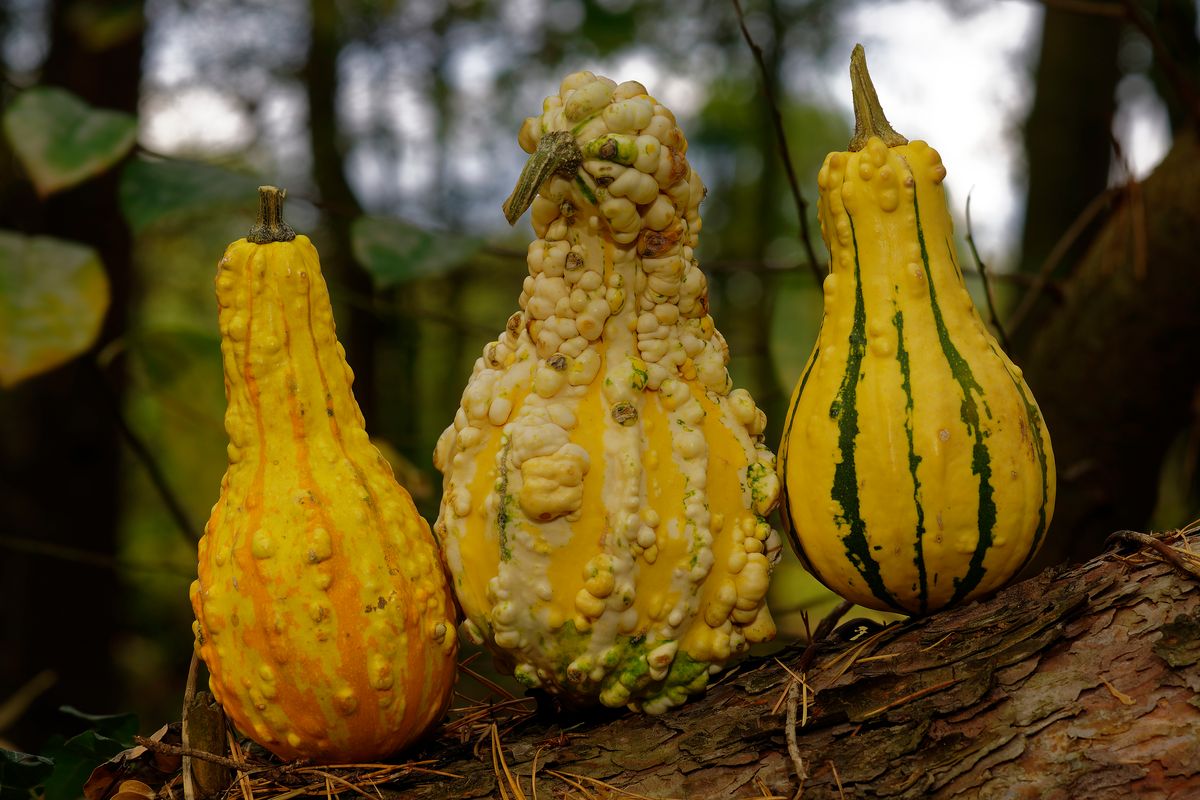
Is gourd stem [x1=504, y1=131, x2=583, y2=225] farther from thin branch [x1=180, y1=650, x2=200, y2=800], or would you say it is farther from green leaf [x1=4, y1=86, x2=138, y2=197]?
green leaf [x1=4, y1=86, x2=138, y2=197]

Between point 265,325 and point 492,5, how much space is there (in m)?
5.05

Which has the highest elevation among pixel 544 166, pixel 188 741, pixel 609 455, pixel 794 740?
pixel 544 166

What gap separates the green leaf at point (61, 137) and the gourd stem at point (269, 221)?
2.17ft

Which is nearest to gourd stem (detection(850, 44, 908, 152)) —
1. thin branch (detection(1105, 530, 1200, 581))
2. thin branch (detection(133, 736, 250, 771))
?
thin branch (detection(1105, 530, 1200, 581))

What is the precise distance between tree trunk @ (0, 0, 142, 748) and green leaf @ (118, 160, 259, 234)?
1.37 metres

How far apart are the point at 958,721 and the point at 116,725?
4.67 feet

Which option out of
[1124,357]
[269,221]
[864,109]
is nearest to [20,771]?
[269,221]

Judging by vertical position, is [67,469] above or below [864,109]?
below

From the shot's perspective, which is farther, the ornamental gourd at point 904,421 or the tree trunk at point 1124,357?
the tree trunk at point 1124,357

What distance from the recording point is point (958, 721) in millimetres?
1307

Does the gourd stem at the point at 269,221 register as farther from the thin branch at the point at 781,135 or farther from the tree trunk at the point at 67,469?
the tree trunk at the point at 67,469

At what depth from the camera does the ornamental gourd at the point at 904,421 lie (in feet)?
4.45

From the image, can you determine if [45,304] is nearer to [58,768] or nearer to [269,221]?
[269,221]

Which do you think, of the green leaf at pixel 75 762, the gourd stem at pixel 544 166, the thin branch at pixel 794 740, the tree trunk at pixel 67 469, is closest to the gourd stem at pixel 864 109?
the gourd stem at pixel 544 166
